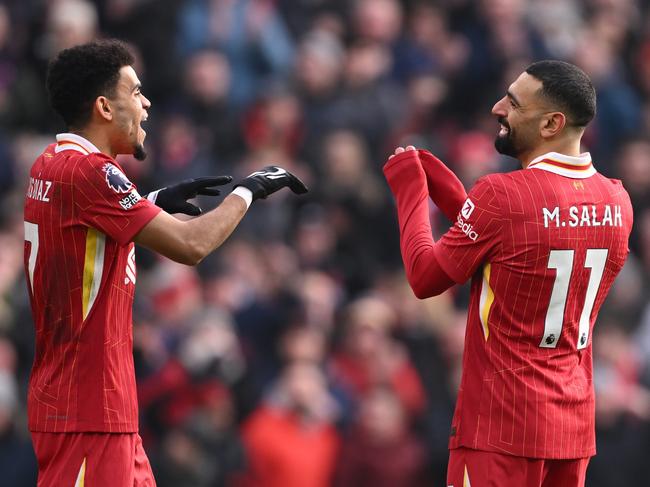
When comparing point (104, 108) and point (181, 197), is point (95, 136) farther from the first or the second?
point (181, 197)

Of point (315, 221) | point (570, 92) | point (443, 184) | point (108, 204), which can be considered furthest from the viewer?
point (315, 221)

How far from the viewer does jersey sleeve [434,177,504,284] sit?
588 centimetres

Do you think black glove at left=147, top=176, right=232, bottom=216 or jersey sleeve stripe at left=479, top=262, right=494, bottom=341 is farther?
black glove at left=147, top=176, right=232, bottom=216

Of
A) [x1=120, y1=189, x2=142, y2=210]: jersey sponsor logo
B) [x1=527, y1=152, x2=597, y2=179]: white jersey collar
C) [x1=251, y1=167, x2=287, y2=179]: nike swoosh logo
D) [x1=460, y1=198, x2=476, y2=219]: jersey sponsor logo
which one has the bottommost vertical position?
[x1=120, y1=189, x2=142, y2=210]: jersey sponsor logo

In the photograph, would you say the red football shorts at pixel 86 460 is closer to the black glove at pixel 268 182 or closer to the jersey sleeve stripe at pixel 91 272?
the jersey sleeve stripe at pixel 91 272

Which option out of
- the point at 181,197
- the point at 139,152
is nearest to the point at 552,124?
the point at 181,197

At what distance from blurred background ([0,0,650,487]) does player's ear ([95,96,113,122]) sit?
169 inches

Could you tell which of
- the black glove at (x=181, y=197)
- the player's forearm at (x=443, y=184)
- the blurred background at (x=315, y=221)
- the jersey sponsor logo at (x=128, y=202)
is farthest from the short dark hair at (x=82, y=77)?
the blurred background at (x=315, y=221)

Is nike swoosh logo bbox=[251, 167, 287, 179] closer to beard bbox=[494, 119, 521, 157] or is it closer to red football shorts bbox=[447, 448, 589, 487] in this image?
beard bbox=[494, 119, 521, 157]

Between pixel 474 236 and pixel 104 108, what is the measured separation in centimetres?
156

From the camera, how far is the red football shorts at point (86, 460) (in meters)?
5.75

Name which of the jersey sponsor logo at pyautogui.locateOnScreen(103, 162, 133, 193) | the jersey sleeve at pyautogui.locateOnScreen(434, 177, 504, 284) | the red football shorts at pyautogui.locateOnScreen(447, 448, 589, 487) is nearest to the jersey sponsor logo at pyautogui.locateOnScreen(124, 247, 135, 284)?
the jersey sponsor logo at pyautogui.locateOnScreen(103, 162, 133, 193)

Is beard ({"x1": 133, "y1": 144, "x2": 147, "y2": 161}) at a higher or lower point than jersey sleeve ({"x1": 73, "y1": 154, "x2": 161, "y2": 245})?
higher

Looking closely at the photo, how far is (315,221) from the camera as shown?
1191 cm
